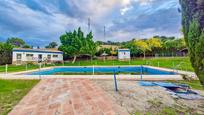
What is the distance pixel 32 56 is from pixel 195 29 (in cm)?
2688

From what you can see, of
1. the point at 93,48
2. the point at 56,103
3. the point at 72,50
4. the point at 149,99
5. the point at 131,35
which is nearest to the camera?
the point at 56,103

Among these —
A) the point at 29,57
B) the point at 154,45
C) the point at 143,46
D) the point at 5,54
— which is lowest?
the point at 29,57

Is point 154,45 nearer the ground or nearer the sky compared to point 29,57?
nearer the sky

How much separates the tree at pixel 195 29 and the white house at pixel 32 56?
23911 millimetres

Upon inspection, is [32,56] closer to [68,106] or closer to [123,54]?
[123,54]

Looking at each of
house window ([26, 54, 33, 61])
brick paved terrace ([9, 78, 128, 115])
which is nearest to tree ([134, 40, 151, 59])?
house window ([26, 54, 33, 61])

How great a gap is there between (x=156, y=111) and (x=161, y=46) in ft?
126

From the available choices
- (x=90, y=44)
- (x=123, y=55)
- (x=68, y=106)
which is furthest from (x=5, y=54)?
(x=68, y=106)

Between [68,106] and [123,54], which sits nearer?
[68,106]

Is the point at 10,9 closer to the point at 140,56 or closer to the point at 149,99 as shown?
the point at 149,99

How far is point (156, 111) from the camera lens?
4152 millimetres

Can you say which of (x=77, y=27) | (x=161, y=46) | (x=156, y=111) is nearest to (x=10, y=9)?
(x=77, y=27)

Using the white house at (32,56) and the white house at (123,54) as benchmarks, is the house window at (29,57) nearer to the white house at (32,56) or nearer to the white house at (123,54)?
the white house at (32,56)

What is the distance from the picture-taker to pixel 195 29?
3.29m
